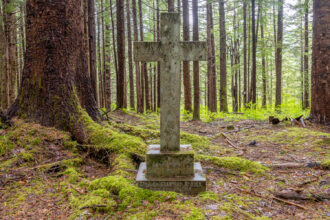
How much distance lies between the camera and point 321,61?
7.46 meters

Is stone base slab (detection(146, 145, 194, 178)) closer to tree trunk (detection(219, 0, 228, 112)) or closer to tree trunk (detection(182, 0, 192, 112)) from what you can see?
tree trunk (detection(182, 0, 192, 112))

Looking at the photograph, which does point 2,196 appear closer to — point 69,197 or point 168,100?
point 69,197

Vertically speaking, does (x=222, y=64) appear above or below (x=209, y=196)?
above

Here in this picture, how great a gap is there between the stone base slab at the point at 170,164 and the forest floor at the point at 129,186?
1.19 ft

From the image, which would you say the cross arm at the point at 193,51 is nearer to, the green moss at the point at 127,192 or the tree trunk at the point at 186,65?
the green moss at the point at 127,192

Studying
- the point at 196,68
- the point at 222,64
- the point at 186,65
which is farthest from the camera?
the point at 222,64

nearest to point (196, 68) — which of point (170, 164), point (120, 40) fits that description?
point (120, 40)

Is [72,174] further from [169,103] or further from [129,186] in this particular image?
[169,103]

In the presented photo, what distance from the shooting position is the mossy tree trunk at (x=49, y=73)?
460 cm

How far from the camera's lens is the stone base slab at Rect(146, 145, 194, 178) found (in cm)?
348

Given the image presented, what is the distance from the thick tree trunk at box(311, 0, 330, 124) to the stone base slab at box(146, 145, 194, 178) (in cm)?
632

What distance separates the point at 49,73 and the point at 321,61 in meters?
8.17

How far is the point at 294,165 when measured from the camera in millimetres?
4355

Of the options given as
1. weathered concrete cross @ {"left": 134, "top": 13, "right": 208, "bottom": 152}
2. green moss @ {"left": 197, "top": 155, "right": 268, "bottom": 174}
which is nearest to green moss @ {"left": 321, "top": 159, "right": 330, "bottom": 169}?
green moss @ {"left": 197, "top": 155, "right": 268, "bottom": 174}
